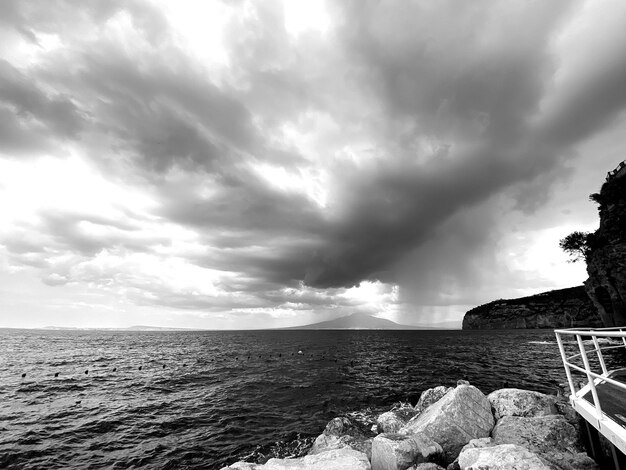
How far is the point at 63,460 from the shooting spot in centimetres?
1529

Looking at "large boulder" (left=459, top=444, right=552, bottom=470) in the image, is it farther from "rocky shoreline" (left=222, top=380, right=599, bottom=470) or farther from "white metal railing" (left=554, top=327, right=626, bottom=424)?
"white metal railing" (left=554, top=327, right=626, bottom=424)

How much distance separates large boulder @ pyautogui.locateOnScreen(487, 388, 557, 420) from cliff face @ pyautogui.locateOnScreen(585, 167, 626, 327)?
60.9 meters

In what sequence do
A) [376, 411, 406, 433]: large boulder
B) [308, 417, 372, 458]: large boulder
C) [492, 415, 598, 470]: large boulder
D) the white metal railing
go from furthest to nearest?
[376, 411, 406, 433]: large boulder < [308, 417, 372, 458]: large boulder < [492, 415, 598, 470]: large boulder < the white metal railing

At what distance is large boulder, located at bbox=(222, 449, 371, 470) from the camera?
10344mm

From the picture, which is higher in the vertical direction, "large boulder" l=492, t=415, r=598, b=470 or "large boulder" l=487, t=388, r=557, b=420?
"large boulder" l=487, t=388, r=557, b=420

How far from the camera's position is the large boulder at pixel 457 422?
12.2 meters

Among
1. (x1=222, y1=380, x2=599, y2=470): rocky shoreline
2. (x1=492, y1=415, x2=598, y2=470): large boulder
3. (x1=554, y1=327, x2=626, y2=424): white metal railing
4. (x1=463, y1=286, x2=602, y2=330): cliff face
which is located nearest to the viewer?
(x1=554, y1=327, x2=626, y2=424): white metal railing

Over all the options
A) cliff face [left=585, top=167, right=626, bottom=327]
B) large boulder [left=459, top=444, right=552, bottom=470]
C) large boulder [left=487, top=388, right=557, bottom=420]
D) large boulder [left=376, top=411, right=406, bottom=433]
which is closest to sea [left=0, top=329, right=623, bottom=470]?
large boulder [left=376, top=411, right=406, bottom=433]

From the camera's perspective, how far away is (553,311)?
16175cm

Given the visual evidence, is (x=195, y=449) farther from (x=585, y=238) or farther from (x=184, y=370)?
(x=585, y=238)

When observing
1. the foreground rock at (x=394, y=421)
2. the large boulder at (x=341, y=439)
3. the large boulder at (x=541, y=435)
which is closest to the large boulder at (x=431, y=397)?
the foreground rock at (x=394, y=421)

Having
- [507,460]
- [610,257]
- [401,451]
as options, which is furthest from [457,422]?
[610,257]

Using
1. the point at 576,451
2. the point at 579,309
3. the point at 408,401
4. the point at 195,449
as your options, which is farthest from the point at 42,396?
the point at 579,309

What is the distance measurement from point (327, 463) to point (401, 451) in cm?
266
